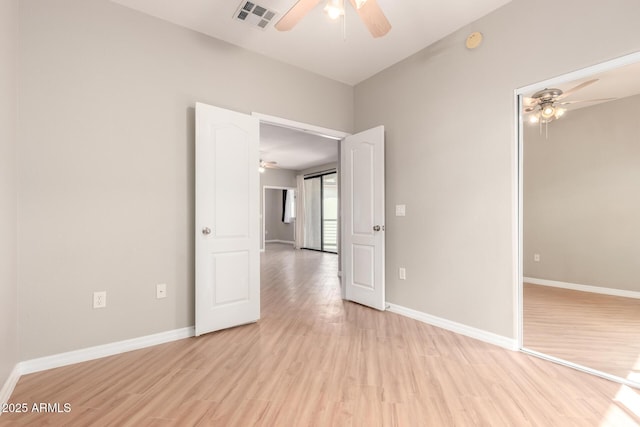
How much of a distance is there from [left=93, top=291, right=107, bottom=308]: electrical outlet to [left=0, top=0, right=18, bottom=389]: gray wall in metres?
0.42

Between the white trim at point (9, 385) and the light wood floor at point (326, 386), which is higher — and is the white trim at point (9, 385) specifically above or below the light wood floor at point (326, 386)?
above

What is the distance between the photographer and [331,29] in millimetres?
2734

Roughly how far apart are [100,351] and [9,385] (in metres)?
0.51

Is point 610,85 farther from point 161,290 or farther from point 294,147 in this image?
point 294,147

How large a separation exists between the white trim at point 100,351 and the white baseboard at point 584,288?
3.08m

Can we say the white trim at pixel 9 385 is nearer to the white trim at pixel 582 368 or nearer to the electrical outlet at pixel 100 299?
the electrical outlet at pixel 100 299

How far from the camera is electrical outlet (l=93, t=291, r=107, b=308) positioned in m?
2.23

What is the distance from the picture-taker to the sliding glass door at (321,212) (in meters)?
9.30

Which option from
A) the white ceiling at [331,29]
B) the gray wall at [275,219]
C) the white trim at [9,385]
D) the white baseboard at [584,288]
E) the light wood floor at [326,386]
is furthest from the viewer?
the gray wall at [275,219]

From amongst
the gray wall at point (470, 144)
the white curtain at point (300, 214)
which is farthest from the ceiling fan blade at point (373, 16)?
the white curtain at point (300, 214)

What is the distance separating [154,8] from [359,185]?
8.66ft

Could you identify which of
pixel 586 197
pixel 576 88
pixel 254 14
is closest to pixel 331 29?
pixel 254 14

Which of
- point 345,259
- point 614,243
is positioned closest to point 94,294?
point 345,259

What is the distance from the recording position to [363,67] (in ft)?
11.4
